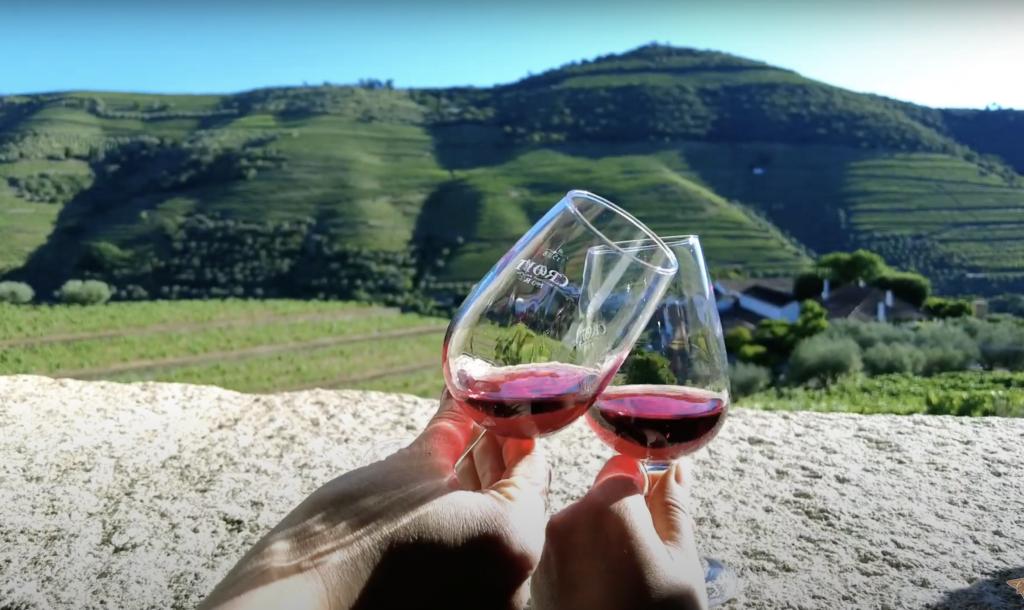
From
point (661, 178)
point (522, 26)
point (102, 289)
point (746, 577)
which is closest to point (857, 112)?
point (661, 178)

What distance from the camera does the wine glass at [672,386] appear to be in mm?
995

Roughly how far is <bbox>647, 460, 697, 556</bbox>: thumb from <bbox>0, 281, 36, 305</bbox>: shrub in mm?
3952

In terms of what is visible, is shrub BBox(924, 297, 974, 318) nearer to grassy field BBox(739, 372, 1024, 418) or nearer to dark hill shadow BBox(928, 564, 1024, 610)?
grassy field BBox(739, 372, 1024, 418)

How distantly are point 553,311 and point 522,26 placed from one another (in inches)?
138

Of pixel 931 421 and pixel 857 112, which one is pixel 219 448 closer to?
pixel 931 421

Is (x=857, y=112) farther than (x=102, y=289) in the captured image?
Yes

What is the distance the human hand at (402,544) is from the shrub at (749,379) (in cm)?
348

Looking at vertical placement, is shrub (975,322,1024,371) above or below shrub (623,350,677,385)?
below

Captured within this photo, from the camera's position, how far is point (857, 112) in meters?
4.68

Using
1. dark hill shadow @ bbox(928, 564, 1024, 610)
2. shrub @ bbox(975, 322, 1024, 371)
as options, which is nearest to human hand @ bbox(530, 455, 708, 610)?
dark hill shadow @ bbox(928, 564, 1024, 610)

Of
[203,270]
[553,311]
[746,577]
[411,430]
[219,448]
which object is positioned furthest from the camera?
[203,270]

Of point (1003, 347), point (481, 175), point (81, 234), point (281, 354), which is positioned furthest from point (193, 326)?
point (1003, 347)

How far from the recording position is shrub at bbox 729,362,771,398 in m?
4.11

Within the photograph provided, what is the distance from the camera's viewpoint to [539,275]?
93cm
